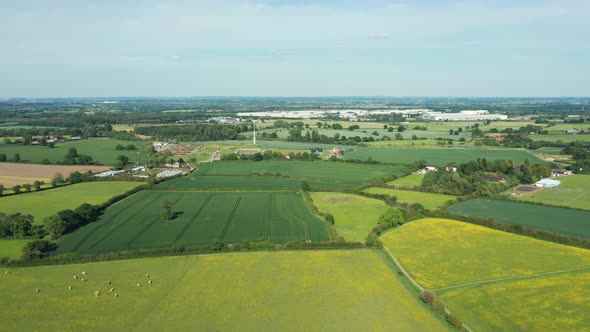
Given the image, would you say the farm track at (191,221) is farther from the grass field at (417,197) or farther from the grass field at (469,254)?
the grass field at (417,197)

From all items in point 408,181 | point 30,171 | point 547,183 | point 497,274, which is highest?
point 30,171

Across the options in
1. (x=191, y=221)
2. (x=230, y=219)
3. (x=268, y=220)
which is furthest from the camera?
(x=230, y=219)

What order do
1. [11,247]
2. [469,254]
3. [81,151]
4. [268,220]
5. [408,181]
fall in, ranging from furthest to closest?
1. [81,151]
2. [408,181]
3. [268,220]
4. [11,247]
5. [469,254]

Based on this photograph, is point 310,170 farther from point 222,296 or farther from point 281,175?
point 222,296

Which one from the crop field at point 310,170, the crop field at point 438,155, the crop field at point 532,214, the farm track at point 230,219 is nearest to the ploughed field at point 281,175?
the crop field at point 310,170

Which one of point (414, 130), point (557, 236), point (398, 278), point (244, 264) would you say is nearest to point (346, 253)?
point (398, 278)

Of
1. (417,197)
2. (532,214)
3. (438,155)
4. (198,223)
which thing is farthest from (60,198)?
(438,155)

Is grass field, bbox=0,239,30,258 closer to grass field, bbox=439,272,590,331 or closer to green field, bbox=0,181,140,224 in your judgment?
green field, bbox=0,181,140,224
